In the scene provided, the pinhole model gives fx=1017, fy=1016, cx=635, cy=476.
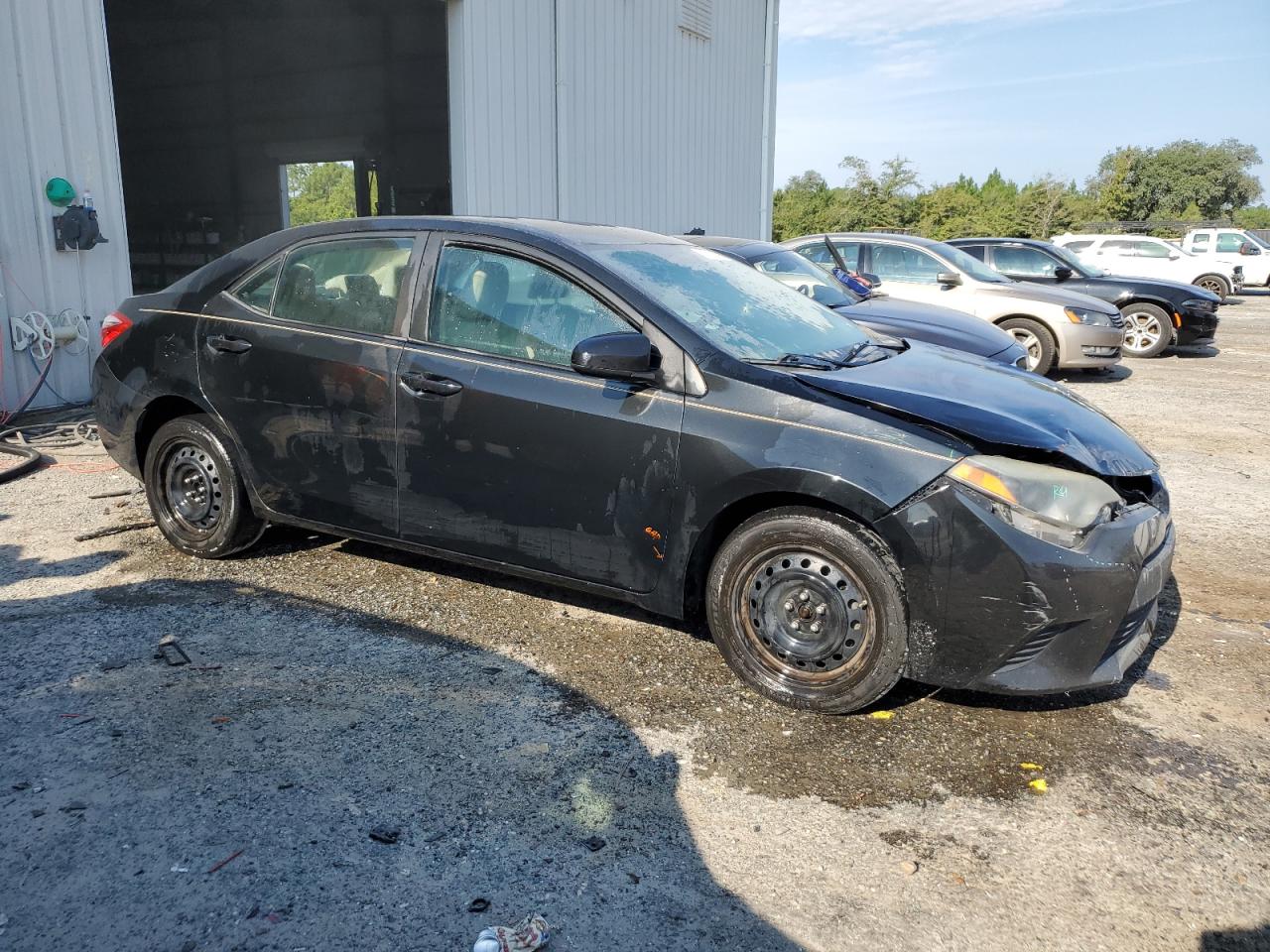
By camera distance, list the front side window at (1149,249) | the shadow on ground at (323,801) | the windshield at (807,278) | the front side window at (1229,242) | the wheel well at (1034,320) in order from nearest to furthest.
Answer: the shadow on ground at (323,801), the windshield at (807,278), the wheel well at (1034,320), the front side window at (1149,249), the front side window at (1229,242)

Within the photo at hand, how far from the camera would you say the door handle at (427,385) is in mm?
4156

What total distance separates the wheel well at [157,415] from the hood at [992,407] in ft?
10.0

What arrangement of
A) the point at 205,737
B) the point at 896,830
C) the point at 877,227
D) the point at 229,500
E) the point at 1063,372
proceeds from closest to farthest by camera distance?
the point at 896,830 → the point at 205,737 → the point at 229,500 → the point at 1063,372 → the point at 877,227

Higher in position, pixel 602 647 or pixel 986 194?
pixel 986 194

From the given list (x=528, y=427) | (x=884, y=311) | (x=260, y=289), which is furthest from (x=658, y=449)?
(x=884, y=311)

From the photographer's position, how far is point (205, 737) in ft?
11.1

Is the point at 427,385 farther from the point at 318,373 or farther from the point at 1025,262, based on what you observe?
the point at 1025,262

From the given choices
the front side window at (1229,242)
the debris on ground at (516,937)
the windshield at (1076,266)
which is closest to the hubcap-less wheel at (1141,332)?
the windshield at (1076,266)

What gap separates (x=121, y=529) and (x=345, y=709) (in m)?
2.72

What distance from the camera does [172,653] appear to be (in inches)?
158

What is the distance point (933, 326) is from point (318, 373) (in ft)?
18.6

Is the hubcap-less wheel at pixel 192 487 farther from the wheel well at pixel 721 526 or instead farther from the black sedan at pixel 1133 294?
the black sedan at pixel 1133 294

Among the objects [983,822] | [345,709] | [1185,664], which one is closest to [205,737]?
[345,709]

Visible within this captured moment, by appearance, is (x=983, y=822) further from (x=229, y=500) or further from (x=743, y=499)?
(x=229, y=500)
